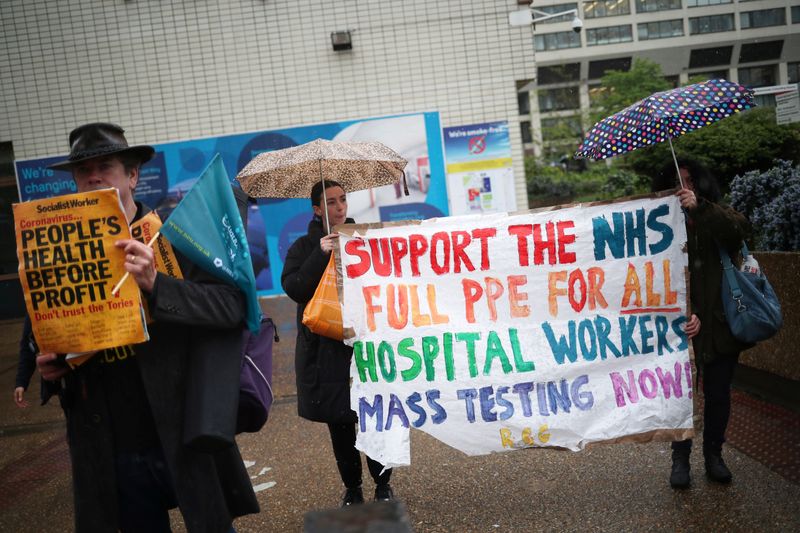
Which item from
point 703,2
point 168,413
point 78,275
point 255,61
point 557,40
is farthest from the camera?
point 557,40

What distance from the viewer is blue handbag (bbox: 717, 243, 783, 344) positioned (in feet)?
12.1

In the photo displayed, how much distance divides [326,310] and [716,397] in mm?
2240

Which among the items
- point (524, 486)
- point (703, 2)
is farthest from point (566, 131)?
point (524, 486)

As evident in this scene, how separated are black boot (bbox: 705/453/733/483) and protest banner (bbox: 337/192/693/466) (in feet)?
1.43

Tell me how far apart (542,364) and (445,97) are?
8733 millimetres

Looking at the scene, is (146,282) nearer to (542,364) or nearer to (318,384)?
(318,384)

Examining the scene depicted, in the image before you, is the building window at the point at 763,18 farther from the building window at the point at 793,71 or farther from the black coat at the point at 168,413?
the black coat at the point at 168,413

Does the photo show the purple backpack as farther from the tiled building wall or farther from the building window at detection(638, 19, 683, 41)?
the building window at detection(638, 19, 683, 41)

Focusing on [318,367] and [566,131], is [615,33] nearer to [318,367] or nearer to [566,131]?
[566,131]

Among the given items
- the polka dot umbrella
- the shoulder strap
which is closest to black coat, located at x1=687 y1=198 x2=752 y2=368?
the shoulder strap

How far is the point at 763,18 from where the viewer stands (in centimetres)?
723

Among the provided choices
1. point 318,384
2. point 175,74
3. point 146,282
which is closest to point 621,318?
point 318,384

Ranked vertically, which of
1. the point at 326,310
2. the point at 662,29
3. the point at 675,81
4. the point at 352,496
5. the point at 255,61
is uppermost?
the point at 255,61

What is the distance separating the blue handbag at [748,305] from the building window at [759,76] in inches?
161
